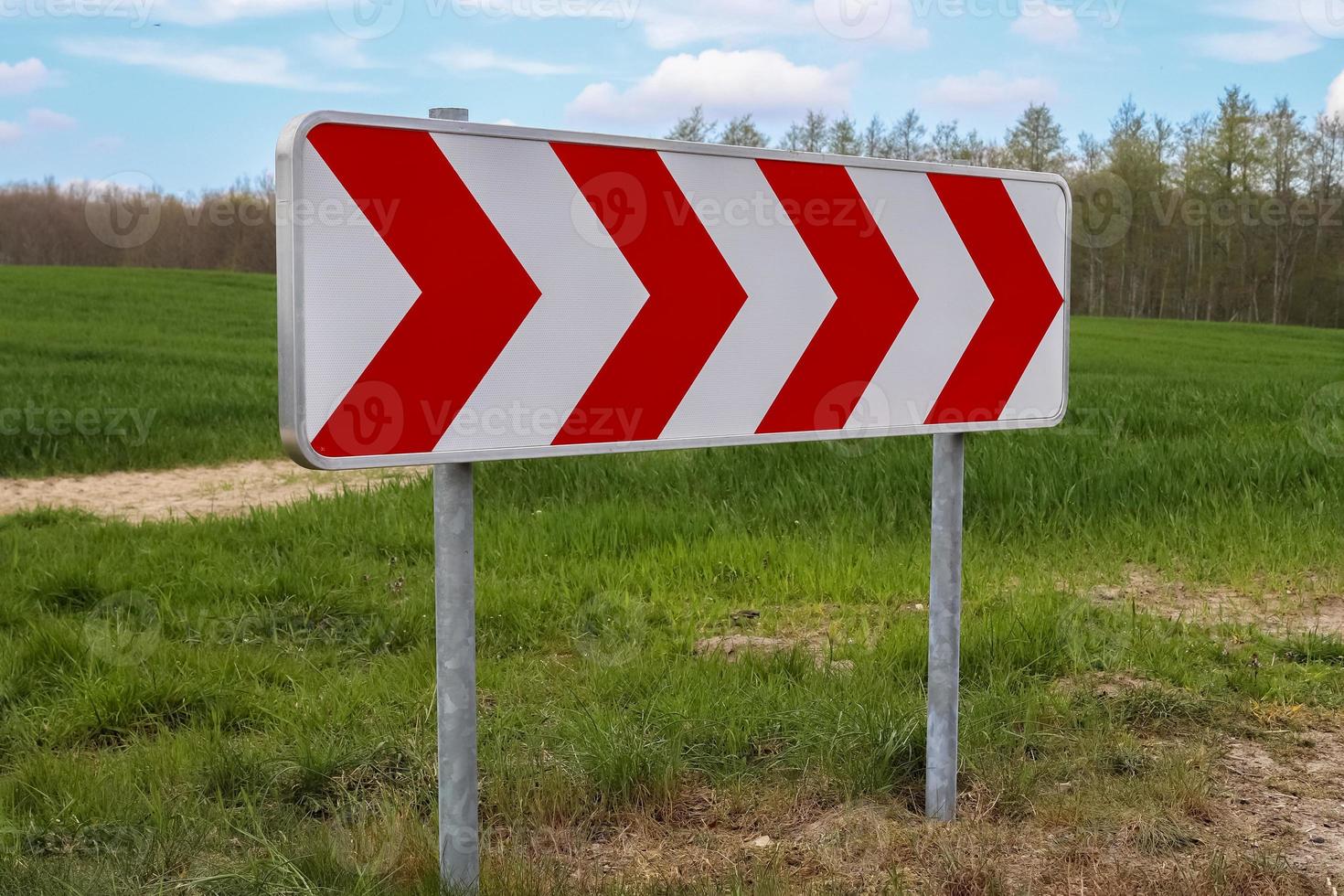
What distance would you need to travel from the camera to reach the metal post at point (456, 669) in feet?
6.57

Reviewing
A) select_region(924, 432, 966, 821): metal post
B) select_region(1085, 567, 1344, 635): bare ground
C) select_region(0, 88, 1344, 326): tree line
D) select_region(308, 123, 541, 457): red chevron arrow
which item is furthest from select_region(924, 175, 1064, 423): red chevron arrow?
select_region(0, 88, 1344, 326): tree line

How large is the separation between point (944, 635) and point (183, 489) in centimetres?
777

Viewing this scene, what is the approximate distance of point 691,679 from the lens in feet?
11.6

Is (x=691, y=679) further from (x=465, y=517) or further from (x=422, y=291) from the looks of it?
Result: (x=422, y=291)

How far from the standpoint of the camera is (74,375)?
575 inches

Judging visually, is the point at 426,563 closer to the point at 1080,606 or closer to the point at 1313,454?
the point at 1080,606

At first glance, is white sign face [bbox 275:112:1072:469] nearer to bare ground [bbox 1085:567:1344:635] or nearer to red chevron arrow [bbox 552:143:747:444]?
red chevron arrow [bbox 552:143:747:444]

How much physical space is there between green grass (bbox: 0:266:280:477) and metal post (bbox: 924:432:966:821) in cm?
899

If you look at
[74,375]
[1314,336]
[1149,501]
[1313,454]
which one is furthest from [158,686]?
[1314,336]

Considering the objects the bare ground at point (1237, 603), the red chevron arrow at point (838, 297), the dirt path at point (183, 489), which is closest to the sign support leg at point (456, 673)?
the red chevron arrow at point (838, 297)

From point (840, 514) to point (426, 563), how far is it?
2.18 m

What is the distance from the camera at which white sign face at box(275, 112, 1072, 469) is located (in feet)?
6.02

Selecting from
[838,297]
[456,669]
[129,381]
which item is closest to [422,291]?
[456,669]

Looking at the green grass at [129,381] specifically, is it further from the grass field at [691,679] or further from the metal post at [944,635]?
the metal post at [944,635]
